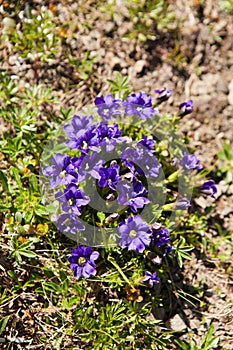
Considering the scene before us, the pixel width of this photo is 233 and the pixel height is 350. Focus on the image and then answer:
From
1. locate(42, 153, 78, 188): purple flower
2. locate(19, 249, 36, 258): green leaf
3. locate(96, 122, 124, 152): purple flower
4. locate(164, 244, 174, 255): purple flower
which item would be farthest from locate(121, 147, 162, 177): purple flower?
locate(19, 249, 36, 258): green leaf

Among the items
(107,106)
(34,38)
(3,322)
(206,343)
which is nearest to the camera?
(3,322)

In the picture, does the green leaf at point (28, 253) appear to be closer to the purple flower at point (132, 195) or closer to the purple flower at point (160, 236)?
the purple flower at point (132, 195)

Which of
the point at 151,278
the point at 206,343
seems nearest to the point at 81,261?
the point at 151,278

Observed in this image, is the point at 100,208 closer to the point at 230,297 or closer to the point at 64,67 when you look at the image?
the point at 230,297

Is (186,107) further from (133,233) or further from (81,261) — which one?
(81,261)

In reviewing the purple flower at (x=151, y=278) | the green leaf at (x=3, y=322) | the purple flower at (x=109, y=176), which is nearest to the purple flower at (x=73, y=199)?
the purple flower at (x=109, y=176)

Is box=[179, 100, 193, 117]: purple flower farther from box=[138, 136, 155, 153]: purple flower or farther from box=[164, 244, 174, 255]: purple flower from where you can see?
box=[164, 244, 174, 255]: purple flower

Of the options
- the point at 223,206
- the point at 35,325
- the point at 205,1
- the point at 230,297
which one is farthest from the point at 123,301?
the point at 205,1
